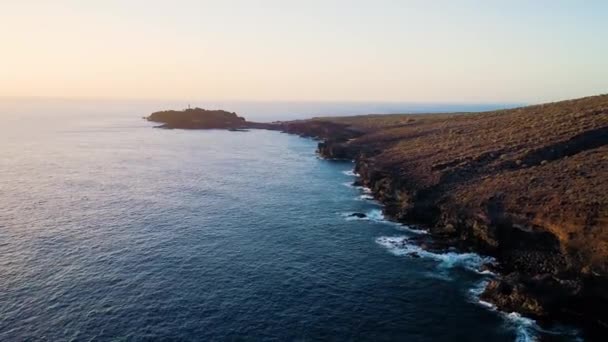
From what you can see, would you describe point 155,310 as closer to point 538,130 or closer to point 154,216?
point 154,216

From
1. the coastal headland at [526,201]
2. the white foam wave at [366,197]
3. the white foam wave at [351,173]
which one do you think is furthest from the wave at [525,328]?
the white foam wave at [351,173]


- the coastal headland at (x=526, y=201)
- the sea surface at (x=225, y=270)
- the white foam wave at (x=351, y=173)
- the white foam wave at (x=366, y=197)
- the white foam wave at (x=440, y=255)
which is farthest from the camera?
the white foam wave at (x=351, y=173)

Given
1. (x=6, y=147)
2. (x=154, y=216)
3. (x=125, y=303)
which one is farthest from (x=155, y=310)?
(x=6, y=147)

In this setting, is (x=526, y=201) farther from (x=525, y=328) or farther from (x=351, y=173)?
(x=351, y=173)

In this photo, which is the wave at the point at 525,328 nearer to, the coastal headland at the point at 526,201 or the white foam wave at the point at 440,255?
the coastal headland at the point at 526,201

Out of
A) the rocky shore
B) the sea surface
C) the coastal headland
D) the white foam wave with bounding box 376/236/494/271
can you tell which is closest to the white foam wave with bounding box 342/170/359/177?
the rocky shore

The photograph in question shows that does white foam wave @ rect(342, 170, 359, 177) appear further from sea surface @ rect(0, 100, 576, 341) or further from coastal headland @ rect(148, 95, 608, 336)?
sea surface @ rect(0, 100, 576, 341)
